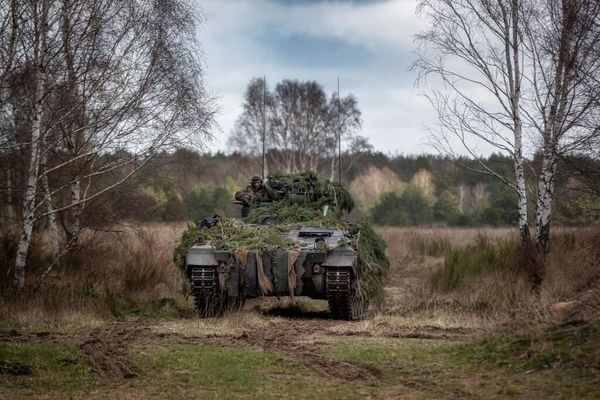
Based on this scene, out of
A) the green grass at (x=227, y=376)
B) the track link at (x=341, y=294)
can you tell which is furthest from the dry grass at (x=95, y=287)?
the green grass at (x=227, y=376)

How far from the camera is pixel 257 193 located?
1519 cm

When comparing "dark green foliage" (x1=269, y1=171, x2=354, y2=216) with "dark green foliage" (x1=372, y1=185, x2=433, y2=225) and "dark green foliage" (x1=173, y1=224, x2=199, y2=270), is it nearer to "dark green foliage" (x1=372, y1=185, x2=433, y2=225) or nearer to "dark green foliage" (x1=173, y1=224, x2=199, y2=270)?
"dark green foliage" (x1=173, y1=224, x2=199, y2=270)

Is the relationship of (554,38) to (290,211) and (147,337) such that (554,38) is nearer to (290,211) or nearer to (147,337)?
(290,211)

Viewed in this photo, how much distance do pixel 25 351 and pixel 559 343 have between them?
5.19m

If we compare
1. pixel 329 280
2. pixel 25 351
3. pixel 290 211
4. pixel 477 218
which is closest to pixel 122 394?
pixel 25 351

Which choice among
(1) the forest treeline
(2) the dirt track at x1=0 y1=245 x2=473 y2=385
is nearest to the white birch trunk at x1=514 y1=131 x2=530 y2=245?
(1) the forest treeline

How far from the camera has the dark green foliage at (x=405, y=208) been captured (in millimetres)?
46000

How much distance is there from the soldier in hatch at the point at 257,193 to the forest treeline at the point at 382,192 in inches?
87.5

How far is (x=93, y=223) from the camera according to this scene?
49.8 feet

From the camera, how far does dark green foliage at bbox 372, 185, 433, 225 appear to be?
46.0m

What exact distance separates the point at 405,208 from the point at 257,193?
3235 centimetres

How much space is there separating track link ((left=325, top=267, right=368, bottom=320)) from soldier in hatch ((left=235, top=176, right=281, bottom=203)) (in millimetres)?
3039

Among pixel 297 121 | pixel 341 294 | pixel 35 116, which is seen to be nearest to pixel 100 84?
pixel 35 116

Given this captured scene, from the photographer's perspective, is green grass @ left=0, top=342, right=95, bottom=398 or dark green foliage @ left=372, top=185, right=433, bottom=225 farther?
dark green foliage @ left=372, top=185, right=433, bottom=225
